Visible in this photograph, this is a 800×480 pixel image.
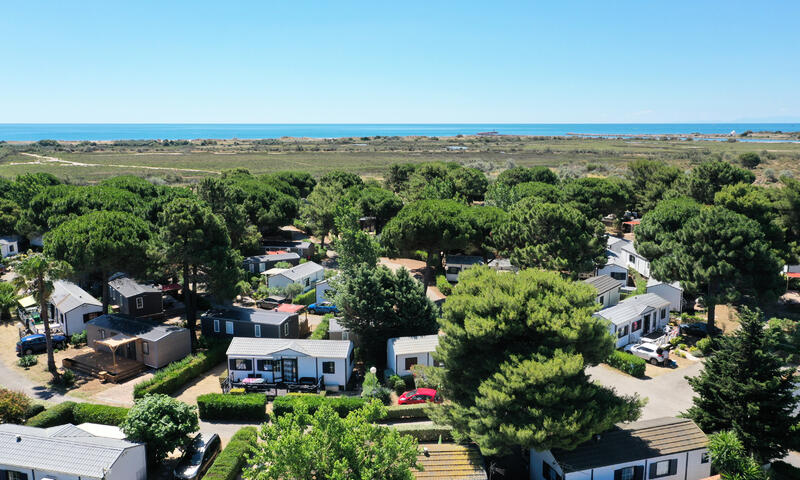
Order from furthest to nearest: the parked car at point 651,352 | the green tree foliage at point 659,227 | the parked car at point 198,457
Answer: the green tree foliage at point 659,227
the parked car at point 651,352
the parked car at point 198,457

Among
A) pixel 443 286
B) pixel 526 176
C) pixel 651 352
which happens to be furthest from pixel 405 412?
pixel 526 176

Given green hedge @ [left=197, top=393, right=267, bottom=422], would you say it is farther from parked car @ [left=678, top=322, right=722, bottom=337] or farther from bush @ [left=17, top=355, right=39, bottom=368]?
parked car @ [left=678, top=322, right=722, bottom=337]

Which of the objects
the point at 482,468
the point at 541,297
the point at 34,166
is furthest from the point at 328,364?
the point at 34,166

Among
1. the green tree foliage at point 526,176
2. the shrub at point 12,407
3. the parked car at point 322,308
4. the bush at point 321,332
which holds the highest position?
the green tree foliage at point 526,176

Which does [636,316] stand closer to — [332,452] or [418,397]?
[418,397]

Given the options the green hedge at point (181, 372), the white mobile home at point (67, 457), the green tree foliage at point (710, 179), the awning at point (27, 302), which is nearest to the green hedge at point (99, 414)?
the green hedge at point (181, 372)

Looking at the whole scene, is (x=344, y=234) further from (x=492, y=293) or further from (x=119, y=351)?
(x=492, y=293)

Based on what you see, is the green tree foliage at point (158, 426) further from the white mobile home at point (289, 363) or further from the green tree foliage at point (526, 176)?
the green tree foliage at point (526, 176)
